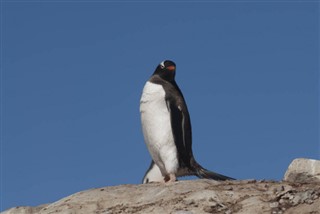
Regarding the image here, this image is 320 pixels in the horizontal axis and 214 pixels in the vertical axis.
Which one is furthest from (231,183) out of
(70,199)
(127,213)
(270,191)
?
(70,199)

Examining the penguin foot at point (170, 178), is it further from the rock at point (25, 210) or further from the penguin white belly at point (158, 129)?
the rock at point (25, 210)

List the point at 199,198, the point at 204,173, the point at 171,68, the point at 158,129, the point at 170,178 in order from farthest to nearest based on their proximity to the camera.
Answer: the point at 171,68 → the point at 158,129 → the point at 204,173 → the point at 170,178 → the point at 199,198

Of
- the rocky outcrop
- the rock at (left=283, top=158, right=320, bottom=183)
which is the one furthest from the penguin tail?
the rock at (left=283, top=158, right=320, bottom=183)

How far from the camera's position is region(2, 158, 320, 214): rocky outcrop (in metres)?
13.1

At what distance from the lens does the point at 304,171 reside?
15.2 m

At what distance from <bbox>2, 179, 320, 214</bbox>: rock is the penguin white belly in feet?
3.28

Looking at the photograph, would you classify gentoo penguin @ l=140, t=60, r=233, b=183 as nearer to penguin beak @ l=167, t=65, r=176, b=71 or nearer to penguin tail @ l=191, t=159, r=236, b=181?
penguin tail @ l=191, t=159, r=236, b=181

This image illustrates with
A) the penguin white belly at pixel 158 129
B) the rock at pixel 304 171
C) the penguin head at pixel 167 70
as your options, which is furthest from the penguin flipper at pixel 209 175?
the penguin head at pixel 167 70

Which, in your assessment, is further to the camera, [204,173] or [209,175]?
[204,173]

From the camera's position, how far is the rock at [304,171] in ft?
49.7

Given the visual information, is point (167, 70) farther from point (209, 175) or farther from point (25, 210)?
point (25, 210)

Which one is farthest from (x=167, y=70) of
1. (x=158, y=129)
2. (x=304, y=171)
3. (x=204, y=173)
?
(x=304, y=171)

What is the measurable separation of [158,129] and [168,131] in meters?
0.21

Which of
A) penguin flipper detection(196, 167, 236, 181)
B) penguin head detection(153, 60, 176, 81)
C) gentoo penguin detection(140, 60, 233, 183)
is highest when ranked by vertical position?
penguin head detection(153, 60, 176, 81)
